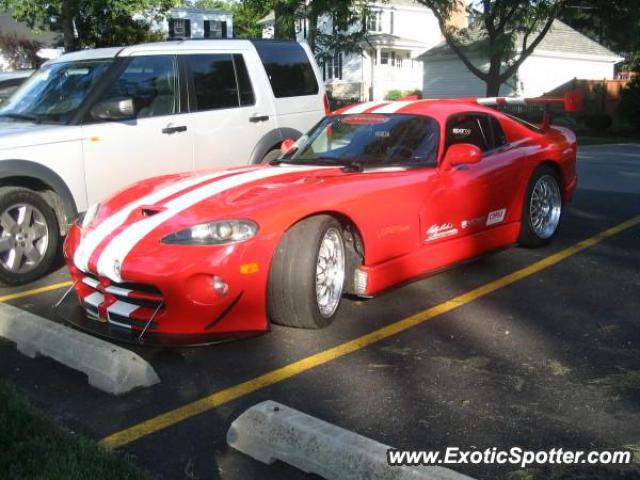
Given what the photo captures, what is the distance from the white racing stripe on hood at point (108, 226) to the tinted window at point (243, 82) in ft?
9.73

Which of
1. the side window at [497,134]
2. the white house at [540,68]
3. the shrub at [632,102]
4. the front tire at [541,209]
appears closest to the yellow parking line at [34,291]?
the side window at [497,134]

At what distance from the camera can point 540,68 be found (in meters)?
37.6

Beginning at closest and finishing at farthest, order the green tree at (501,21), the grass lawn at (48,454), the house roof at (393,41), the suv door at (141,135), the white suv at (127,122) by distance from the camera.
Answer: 1. the grass lawn at (48,454)
2. the white suv at (127,122)
3. the suv door at (141,135)
4. the green tree at (501,21)
5. the house roof at (393,41)

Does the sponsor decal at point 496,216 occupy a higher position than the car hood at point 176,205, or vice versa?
the car hood at point 176,205

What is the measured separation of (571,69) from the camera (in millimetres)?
39031

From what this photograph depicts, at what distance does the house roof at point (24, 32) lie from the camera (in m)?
41.7

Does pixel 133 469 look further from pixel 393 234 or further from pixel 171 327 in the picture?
pixel 393 234

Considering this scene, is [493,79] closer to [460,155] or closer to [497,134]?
[497,134]

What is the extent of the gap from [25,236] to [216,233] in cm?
253

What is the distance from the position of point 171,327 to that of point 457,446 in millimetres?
1754

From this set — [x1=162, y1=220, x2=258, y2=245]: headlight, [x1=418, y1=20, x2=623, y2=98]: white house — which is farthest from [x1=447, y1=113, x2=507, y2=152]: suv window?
[x1=418, y1=20, x2=623, y2=98]: white house

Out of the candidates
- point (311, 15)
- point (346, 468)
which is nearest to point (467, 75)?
point (311, 15)

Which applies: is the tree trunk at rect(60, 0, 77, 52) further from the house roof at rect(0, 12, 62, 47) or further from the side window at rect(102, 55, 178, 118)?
the side window at rect(102, 55, 178, 118)

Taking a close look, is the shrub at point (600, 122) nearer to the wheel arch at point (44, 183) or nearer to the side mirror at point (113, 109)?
the side mirror at point (113, 109)
